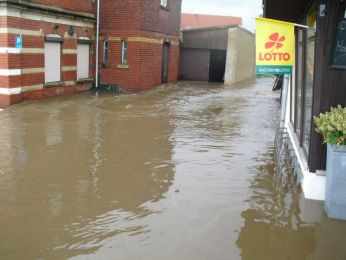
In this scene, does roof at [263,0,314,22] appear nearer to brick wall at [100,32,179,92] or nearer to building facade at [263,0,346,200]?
building facade at [263,0,346,200]

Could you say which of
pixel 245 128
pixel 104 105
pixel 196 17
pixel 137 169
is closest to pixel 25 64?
pixel 104 105

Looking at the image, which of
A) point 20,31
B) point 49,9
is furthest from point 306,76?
point 49,9

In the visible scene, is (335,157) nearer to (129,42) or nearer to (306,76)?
(306,76)

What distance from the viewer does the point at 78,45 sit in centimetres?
1853

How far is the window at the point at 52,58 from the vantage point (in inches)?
637

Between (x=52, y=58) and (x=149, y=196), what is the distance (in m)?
11.4

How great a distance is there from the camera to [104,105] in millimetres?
15398

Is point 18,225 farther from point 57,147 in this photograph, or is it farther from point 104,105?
point 104,105

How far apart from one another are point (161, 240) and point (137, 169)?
113 inches

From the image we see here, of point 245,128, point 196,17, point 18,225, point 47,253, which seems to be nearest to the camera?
point 47,253

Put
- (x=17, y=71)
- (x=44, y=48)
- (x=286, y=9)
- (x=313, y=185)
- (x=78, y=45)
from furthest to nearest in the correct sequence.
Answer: (x=78, y=45)
(x=44, y=48)
(x=17, y=71)
(x=286, y=9)
(x=313, y=185)

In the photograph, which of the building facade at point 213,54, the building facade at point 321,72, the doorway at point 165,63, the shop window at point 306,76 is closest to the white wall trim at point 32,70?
the doorway at point 165,63

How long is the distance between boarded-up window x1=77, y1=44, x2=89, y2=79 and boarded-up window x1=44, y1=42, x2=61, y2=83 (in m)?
1.64

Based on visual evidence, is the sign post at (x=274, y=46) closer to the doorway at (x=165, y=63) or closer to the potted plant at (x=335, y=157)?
the potted plant at (x=335, y=157)
